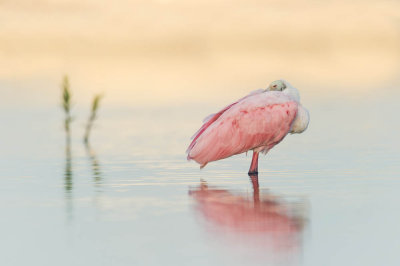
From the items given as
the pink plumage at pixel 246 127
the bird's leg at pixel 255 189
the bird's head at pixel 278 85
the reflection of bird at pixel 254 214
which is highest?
the bird's head at pixel 278 85

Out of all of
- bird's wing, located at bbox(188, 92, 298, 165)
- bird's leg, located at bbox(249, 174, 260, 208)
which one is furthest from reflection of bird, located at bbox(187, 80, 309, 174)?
bird's leg, located at bbox(249, 174, 260, 208)

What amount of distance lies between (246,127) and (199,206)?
14.0 ft

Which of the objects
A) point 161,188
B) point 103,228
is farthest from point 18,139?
point 103,228

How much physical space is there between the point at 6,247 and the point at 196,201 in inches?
133

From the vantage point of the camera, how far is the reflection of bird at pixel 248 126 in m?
16.6

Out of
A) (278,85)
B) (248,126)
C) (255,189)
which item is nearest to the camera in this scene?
(255,189)

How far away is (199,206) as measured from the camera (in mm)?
12719

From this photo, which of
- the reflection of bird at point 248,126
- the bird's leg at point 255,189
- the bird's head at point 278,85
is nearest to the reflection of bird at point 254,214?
the bird's leg at point 255,189

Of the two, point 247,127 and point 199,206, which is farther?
point 247,127

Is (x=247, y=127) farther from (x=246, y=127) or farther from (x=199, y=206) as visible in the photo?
(x=199, y=206)

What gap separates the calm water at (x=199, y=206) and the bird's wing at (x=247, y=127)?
424 millimetres

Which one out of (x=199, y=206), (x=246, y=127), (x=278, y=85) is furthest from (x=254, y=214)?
(x=278, y=85)

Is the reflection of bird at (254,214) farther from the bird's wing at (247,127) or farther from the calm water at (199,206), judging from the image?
the bird's wing at (247,127)

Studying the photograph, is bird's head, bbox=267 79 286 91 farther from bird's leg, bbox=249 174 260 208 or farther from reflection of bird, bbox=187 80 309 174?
bird's leg, bbox=249 174 260 208
